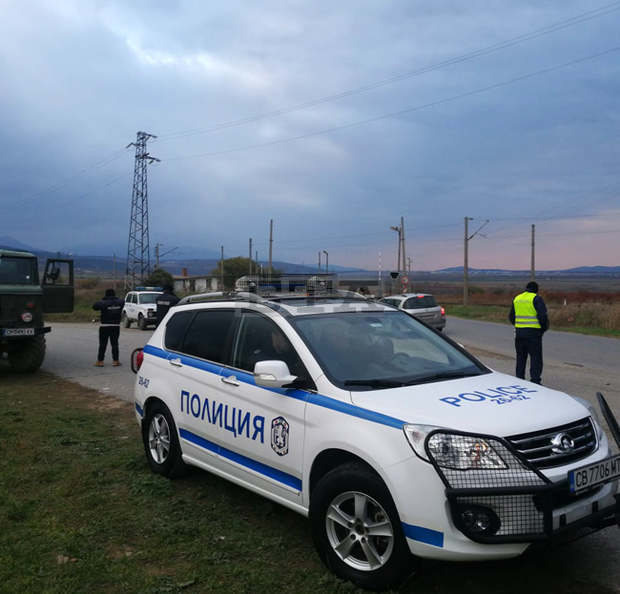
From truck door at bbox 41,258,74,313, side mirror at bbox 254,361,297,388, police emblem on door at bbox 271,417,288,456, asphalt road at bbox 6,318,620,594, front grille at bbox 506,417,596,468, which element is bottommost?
asphalt road at bbox 6,318,620,594

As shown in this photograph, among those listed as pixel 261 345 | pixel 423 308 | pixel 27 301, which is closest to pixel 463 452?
pixel 261 345

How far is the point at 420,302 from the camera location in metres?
21.9

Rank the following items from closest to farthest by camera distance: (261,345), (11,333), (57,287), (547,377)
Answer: (261,345), (11,333), (547,377), (57,287)

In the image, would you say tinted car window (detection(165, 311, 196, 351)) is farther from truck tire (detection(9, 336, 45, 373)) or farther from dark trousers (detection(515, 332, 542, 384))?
truck tire (detection(9, 336, 45, 373))

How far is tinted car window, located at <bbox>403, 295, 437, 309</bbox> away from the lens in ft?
70.8

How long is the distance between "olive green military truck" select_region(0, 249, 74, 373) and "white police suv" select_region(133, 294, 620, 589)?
24.7ft

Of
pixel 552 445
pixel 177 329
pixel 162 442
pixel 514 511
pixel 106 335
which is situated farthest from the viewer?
pixel 106 335

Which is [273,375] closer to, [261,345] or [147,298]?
[261,345]

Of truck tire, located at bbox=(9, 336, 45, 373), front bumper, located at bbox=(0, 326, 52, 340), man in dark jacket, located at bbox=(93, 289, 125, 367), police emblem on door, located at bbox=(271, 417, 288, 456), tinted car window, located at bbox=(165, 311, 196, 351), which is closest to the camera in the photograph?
police emblem on door, located at bbox=(271, 417, 288, 456)

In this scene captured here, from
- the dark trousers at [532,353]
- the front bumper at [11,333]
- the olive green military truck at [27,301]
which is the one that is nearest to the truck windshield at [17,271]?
the olive green military truck at [27,301]

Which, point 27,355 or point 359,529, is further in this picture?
point 27,355

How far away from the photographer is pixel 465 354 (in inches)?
187

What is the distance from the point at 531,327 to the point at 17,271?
9812 millimetres

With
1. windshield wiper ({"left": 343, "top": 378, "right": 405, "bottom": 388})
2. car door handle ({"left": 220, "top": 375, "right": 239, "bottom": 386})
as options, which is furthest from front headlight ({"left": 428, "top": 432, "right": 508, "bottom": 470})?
car door handle ({"left": 220, "top": 375, "right": 239, "bottom": 386})
